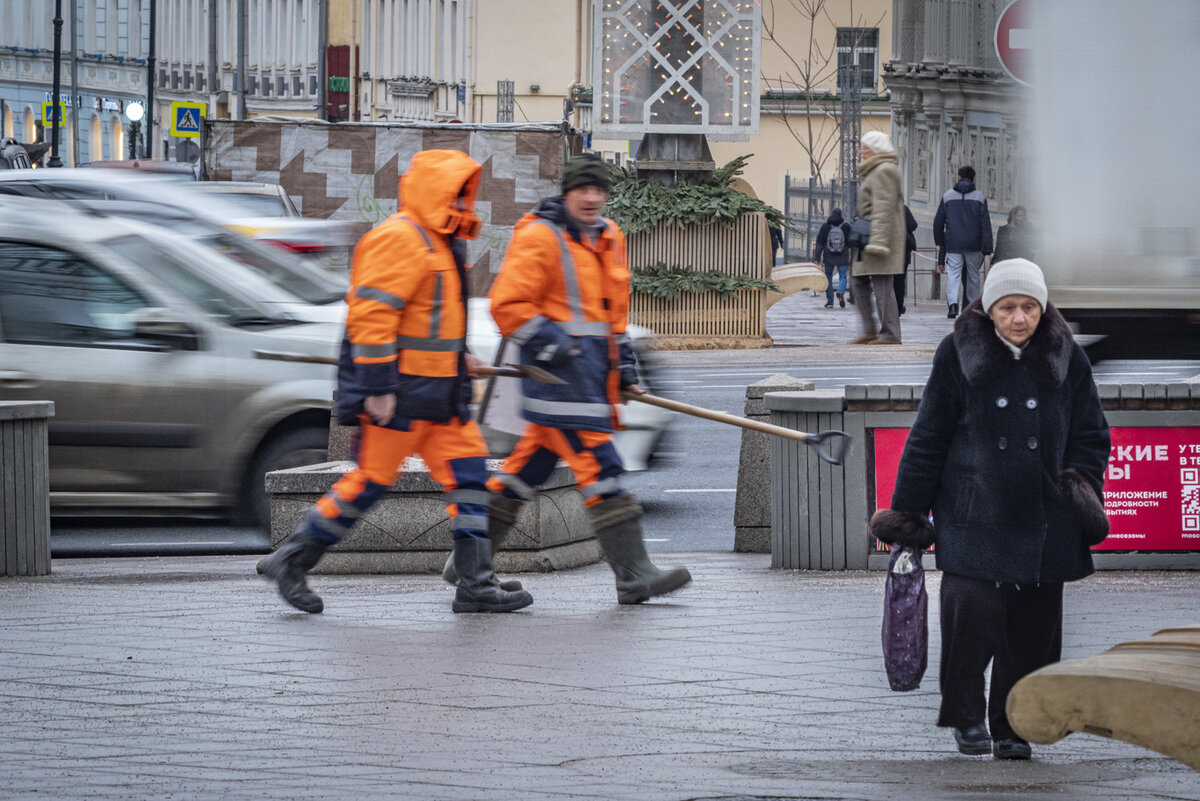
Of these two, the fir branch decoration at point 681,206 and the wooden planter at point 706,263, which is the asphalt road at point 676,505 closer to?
the wooden planter at point 706,263

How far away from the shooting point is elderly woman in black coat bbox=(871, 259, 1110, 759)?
5812 mm

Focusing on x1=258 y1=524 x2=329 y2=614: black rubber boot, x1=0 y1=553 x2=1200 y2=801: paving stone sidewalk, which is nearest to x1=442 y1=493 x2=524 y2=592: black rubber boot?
x1=0 y1=553 x2=1200 y2=801: paving stone sidewalk

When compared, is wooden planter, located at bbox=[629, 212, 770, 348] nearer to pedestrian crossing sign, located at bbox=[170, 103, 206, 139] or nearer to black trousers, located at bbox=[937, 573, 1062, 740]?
black trousers, located at bbox=[937, 573, 1062, 740]

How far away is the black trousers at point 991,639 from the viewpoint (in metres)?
5.91

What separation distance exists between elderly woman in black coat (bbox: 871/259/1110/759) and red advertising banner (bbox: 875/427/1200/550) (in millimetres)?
3243

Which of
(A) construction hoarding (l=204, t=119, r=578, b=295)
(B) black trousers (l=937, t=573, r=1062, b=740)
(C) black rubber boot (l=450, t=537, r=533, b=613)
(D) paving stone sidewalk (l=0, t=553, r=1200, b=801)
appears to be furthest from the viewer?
(A) construction hoarding (l=204, t=119, r=578, b=295)

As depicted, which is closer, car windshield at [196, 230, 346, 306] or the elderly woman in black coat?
the elderly woman in black coat

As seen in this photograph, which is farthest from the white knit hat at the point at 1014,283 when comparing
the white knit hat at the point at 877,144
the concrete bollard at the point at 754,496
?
the white knit hat at the point at 877,144

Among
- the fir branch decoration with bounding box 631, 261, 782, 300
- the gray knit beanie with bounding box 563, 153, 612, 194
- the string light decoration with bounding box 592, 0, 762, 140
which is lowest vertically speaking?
the fir branch decoration with bounding box 631, 261, 782, 300

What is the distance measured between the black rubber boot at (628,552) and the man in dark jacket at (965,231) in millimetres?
17171

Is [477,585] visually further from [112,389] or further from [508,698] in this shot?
[112,389]

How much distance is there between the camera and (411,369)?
7.77m

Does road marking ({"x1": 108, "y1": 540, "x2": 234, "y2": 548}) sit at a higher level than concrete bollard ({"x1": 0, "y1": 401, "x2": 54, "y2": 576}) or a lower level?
lower

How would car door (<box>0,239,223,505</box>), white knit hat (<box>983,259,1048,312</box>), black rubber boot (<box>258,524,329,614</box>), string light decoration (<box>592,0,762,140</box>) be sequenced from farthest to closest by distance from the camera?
string light decoration (<box>592,0,762,140</box>)
car door (<box>0,239,223,505</box>)
black rubber boot (<box>258,524,329,614</box>)
white knit hat (<box>983,259,1048,312</box>)
